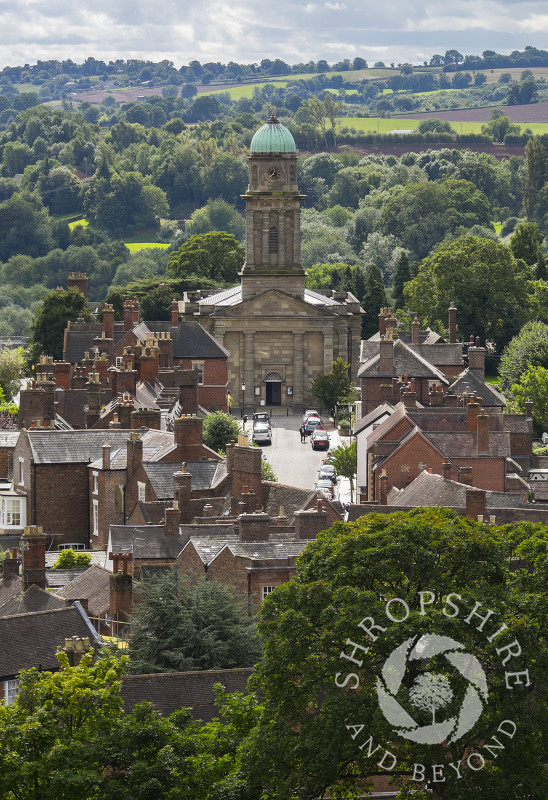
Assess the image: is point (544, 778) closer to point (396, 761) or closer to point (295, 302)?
point (396, 761)

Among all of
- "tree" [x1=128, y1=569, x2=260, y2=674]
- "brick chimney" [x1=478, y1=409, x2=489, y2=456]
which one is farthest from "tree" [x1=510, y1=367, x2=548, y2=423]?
"tree" [x1=128, y1=569, x2=260, y2=674]

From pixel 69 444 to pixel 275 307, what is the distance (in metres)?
60.6

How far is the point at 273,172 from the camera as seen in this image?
145m

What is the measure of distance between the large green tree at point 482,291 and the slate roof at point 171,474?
66033mm

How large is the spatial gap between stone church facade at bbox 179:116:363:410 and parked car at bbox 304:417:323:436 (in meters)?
16.2

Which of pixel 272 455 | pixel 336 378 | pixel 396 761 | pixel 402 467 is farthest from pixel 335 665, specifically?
pixel 336 378

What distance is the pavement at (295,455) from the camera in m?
95.5

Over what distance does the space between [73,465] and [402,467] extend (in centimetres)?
1206

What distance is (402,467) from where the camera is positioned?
7606 cm

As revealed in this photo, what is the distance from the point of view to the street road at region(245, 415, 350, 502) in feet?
314

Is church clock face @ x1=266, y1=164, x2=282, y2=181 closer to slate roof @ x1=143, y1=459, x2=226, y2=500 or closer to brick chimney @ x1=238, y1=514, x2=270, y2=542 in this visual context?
slate roof @ x1=143, y1=459, x2=226, y2=500

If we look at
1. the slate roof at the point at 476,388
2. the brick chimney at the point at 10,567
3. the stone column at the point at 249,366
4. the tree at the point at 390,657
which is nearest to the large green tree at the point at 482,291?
the stone column at the point at 249,366

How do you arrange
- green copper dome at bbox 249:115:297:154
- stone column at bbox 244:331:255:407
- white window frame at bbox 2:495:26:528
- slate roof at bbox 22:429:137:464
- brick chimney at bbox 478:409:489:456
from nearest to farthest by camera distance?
brick chimney at bbox 478:409:489:456 < white window frame at bbox 2:495:26:528 < slate roof at bbox 22:429:137:464 < stone column at bbox 244:331:255:407 < green copper dome at bbox 249:115:297:154

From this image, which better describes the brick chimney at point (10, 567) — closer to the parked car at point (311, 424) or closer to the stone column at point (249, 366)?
the parked car at point (311, 424)
